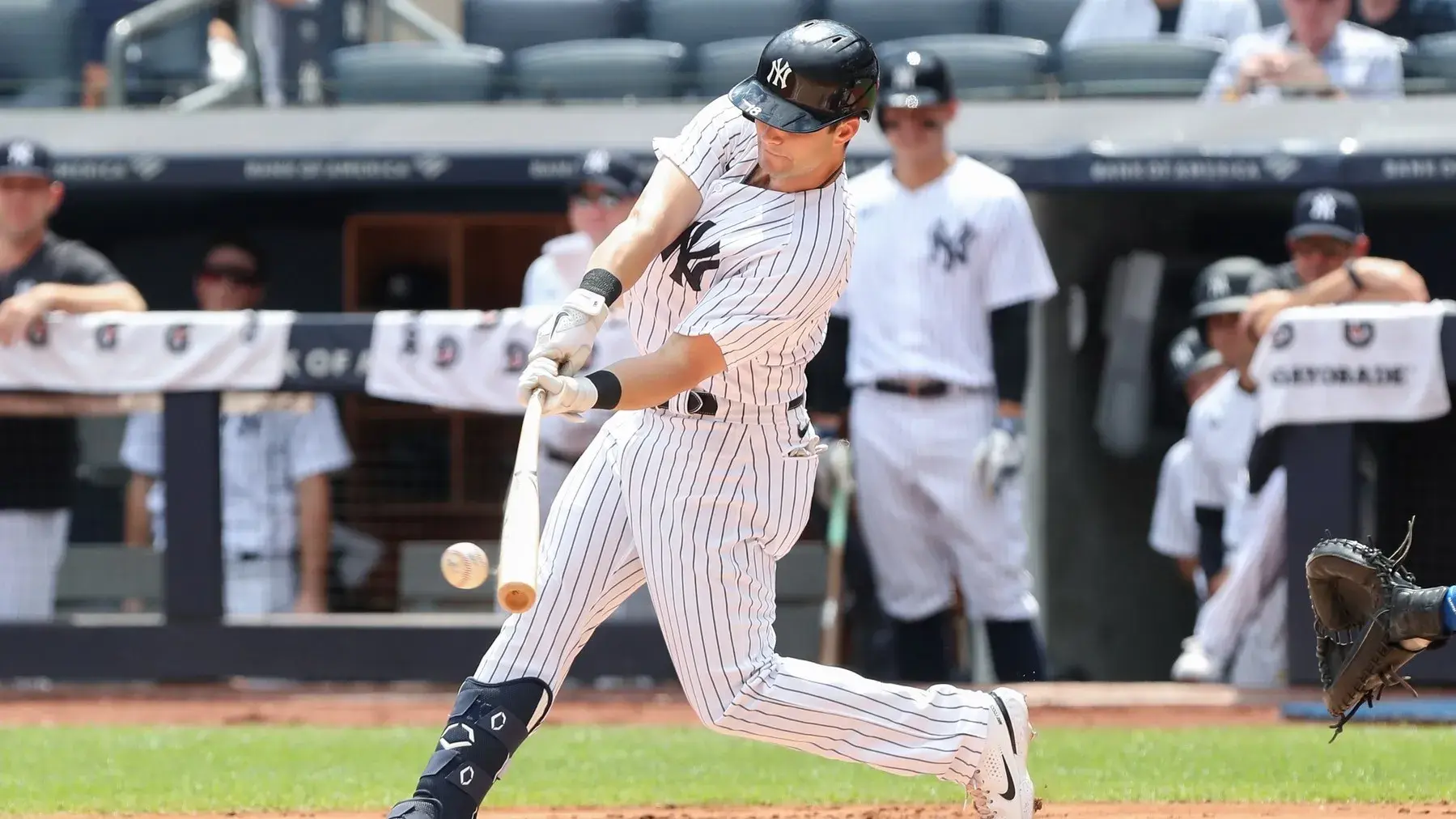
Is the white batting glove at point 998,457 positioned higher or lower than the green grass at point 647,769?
higher

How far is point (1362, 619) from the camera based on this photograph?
3693mm

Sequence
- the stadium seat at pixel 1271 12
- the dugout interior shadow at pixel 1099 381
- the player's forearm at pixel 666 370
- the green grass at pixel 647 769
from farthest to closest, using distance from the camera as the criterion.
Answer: the stadium seat at pixel 1271 12
the dugout interior shadow at pixel 1099 381
the green grass at pixel 647 769
the player's forearm at pixel 666 370

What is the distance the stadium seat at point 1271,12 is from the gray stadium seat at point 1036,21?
0.71m

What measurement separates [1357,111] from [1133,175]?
833 mm

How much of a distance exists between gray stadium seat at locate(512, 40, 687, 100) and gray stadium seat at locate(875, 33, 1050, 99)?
0.83 meters

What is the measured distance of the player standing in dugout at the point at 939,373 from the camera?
5906 millimetres

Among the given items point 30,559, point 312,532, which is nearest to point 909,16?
point 312,532

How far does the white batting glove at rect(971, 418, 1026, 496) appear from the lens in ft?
19.2

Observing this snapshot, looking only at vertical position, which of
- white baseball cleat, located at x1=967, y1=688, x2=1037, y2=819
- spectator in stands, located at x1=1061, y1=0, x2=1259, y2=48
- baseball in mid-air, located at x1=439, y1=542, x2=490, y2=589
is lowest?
white baseball cleat, located at x1=967, y1=688, x2=1037, y2=819

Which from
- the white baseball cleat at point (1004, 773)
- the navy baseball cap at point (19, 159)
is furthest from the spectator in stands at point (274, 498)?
the white baseball cleat at point (1004, 773)

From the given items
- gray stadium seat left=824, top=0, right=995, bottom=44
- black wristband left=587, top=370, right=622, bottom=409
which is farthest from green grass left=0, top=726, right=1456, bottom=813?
gray stadium seat left=824, top=0, right=995, bottom=44

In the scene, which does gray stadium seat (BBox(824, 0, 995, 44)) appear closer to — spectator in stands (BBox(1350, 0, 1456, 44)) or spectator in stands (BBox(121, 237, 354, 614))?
spectator in stands (BBox(1350, 0, 1456, 44))

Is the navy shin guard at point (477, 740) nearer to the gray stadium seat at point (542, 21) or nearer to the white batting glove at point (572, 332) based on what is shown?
the white batting glove at point (572, 332)

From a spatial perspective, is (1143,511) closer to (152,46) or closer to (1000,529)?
(1000,529)
